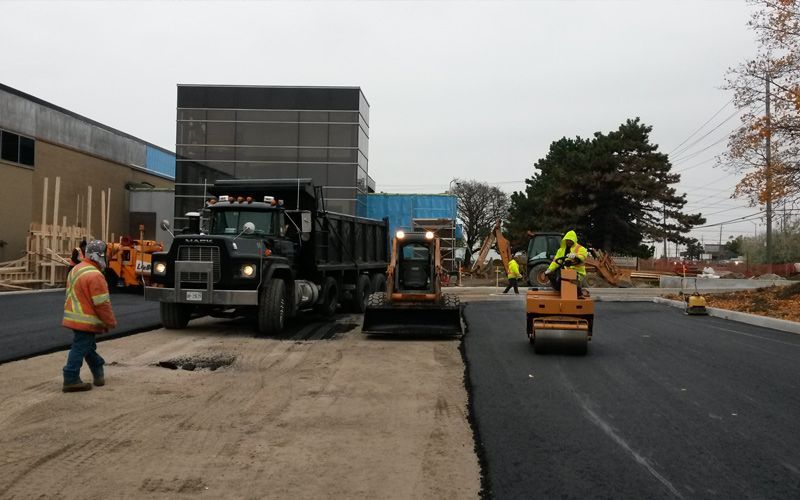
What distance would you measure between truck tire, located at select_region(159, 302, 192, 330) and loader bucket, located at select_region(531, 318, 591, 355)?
6.77m

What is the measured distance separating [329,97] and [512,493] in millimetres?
37867

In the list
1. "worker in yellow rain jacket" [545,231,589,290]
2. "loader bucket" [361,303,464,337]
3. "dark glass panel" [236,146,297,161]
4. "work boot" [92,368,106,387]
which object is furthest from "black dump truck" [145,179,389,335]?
"dark glass panel" [236,146,297,161]

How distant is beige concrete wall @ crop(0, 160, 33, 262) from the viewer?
29.1 m

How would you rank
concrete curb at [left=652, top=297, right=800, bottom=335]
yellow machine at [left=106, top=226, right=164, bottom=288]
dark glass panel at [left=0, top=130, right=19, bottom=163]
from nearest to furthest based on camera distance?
1. concrete curb at [left=652, top=297, right=800, bottom=335]
2. yellow machine at [left=106, top=226, right=164, bottom=288]
3. dark glass panel at [left=0, top=130, right=19, bottom=163]

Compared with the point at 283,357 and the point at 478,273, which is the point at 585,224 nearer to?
the point at 478,273

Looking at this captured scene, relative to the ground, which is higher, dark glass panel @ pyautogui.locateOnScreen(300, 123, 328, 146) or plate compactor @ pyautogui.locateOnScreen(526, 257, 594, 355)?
dark glass panel @ pyautogui.locateOnScreen(300, 123, 328, 146)

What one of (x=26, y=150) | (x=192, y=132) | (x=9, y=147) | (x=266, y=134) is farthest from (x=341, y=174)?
(x=9, y=147)

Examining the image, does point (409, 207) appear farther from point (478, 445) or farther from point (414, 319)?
point (478, 445)

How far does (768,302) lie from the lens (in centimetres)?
1805

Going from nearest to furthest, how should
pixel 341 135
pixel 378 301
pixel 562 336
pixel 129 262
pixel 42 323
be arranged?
1. pixel 562 336
2. pixel 378 301
3. pixel 42 323
4. pixel 129 262
5. pixel 341 135

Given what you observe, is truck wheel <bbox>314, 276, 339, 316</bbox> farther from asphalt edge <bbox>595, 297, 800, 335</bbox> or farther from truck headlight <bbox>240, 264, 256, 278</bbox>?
asphalt edge <bbox>595, 297, 800, 335</bbox>

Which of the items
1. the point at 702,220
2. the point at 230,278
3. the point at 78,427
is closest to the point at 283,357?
the point at 230,278

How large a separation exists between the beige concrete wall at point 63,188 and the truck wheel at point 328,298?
21.4 metres

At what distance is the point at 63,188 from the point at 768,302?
109 ft
